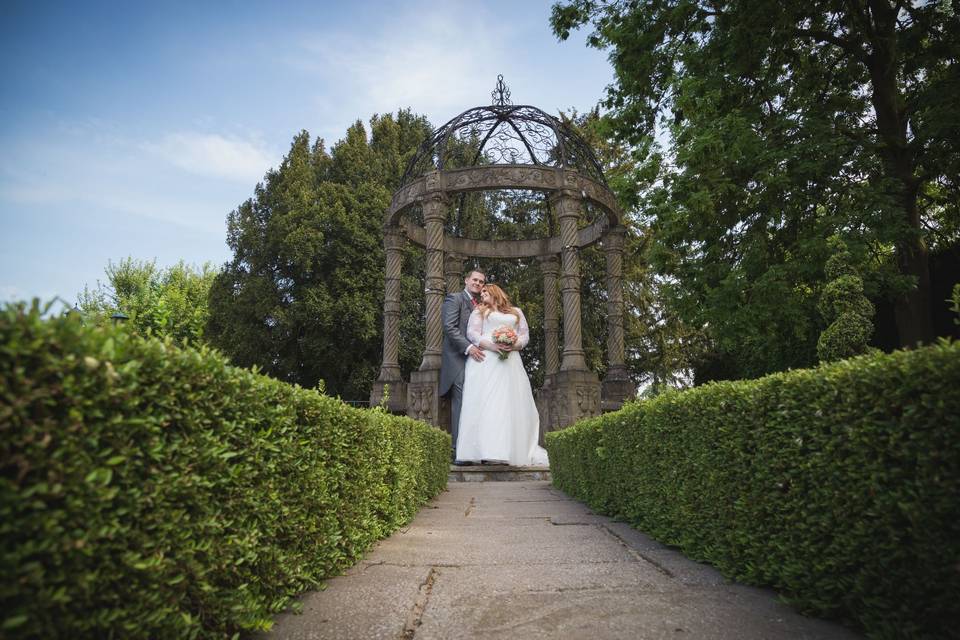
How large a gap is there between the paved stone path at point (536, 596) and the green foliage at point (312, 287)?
61.3 ft

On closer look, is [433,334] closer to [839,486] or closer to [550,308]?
[550,308]

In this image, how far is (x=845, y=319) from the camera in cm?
493

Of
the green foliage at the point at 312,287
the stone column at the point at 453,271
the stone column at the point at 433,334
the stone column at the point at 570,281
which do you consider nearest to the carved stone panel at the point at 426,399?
the stone column at the point at 433,334

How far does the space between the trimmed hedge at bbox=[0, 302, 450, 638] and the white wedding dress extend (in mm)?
7887

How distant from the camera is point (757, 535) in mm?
3100

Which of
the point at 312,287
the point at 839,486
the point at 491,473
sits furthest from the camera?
the point at 312,287

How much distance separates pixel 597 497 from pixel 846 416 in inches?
172

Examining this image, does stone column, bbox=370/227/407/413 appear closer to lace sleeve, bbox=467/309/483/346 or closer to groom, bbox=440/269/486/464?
groom, bbox=440/269/486/464

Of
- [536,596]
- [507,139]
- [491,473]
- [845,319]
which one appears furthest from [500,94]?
[536,596]

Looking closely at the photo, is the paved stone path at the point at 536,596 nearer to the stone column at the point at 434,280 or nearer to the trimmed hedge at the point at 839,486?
the trimmed hedge at the point at 839,486

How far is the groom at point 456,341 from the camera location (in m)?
11.7

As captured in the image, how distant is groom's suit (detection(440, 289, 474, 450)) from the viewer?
11.7 metres

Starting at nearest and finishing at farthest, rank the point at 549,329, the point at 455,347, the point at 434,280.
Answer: the point at 455,347
the point at 434,280
the point at 549,329

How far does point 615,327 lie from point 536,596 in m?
11.7
